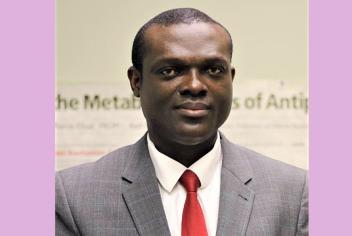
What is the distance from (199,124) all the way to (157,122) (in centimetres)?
12

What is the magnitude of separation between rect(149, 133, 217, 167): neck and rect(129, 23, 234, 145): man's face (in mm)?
36

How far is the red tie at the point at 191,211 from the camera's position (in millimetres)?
1637

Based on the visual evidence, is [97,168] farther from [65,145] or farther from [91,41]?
[91,41]

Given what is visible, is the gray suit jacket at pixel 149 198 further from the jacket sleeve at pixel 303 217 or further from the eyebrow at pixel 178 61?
the eyebrow at pixel 178 61

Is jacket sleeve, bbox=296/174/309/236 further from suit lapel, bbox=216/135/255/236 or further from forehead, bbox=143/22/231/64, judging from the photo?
forehead, bbox=143/22/231/64

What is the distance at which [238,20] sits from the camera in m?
1.96

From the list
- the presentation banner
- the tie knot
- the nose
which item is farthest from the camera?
the presentation banner

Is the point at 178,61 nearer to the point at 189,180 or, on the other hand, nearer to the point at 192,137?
the point at 192,137

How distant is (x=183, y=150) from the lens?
1686mm

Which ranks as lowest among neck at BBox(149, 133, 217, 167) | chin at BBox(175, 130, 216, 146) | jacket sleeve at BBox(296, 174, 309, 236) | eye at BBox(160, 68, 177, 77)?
jacket sleeve at BBox(296, 174, 309, 236)

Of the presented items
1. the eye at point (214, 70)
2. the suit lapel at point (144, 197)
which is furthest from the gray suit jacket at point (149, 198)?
the eye at point (214, 70)

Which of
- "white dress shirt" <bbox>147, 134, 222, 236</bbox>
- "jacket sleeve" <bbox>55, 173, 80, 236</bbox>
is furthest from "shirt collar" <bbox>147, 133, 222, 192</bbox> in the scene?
"jacket sleeve" <bbox>55, 173, 80, 236</bbox>

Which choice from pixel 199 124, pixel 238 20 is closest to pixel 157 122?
pixel 199 124

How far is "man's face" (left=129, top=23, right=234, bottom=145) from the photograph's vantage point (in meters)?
1.59
